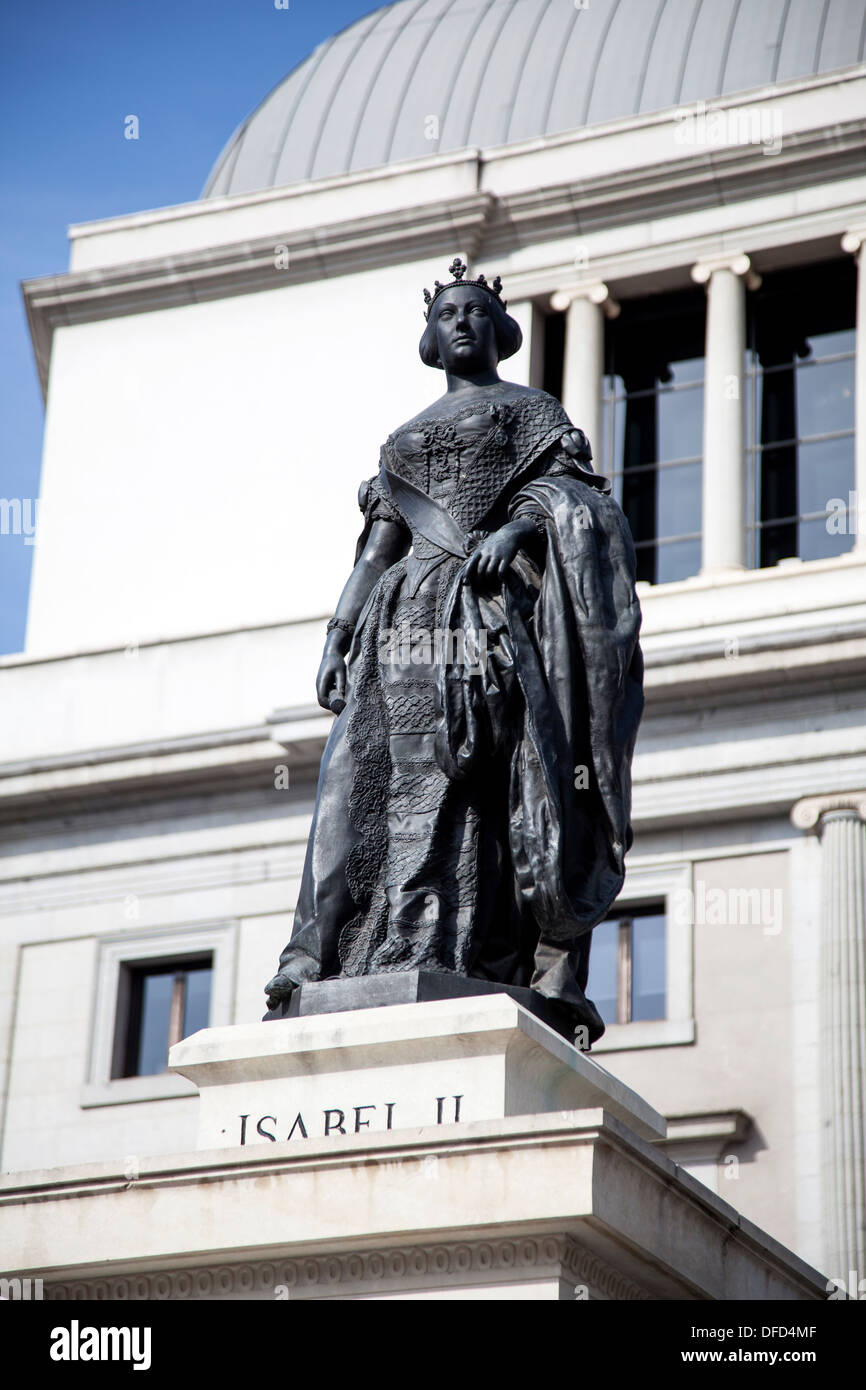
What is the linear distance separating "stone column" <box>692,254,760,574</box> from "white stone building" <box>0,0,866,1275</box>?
0.17 ft

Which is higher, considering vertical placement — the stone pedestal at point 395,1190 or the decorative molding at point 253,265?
the decorative molding at point 253,265

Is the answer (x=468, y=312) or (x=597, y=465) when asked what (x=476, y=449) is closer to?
(x=468, y=312)

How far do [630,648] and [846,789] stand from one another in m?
14.7

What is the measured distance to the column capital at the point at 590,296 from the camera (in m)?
29.2

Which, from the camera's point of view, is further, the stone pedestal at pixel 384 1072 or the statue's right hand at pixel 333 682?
the statue's right hand at pixel 333 682

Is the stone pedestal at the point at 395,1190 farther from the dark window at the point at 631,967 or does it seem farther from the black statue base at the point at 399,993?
the dark window at the point at 631,967

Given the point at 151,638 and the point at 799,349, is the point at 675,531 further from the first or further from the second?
the point at 151,638

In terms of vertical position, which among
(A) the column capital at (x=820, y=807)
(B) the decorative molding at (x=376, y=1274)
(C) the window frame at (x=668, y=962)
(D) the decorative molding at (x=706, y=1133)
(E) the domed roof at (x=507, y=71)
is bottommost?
(B) the decorative molding at (x=376, y=1274)

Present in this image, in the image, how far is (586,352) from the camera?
95.2 ft

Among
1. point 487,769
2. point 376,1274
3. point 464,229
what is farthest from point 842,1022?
point 376,1274

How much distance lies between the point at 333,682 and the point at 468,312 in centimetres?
167

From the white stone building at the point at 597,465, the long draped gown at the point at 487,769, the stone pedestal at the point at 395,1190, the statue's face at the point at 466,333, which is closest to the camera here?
the stone pedestal at the point at 395,1190

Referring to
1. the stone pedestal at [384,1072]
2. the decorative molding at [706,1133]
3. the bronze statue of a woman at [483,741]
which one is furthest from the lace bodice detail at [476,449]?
the decorative molding at [706,1133]

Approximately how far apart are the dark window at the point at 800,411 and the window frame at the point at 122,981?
7.59 metres
